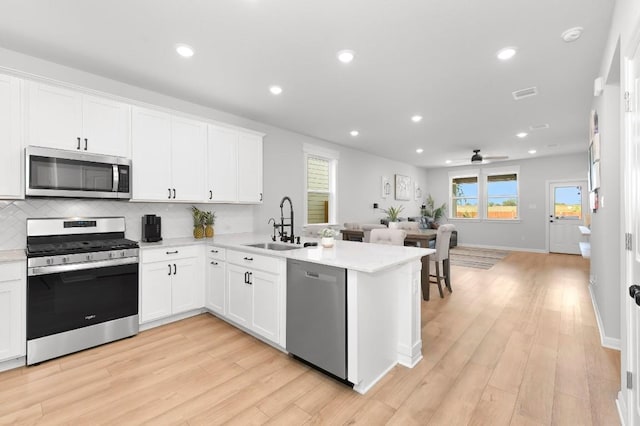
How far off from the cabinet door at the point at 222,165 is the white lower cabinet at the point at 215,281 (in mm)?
791

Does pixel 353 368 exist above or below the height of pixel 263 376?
above

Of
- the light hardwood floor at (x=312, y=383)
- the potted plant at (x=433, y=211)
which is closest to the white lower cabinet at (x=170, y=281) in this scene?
the light hardwood floor at (x=312, y=383)

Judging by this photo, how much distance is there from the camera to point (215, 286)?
3.35 m

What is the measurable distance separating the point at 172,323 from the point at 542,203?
9431 millimetres

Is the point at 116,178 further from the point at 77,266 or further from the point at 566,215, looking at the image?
the point at 566,215

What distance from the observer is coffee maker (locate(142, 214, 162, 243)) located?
3340 mm

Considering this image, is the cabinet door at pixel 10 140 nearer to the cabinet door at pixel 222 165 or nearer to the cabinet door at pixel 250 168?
the cabinet door at pixel 222 165

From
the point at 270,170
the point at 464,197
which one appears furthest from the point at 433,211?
the point at 270,170

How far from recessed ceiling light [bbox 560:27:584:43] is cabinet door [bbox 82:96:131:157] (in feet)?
13.5

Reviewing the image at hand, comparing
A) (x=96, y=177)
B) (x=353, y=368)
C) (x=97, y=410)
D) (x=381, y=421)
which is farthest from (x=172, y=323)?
(x=381, y=421)

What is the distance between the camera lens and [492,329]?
10.1 ft

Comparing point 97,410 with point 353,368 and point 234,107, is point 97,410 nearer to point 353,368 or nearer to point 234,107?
point 353,368

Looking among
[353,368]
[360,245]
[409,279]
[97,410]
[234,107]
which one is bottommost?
[97,410]

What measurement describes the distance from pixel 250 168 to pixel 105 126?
1720 millimetres
